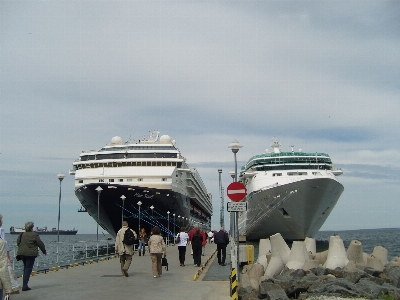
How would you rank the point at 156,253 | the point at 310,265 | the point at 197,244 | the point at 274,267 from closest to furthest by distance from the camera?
the point at 156,253 < the point at 310,265 < the point at 274,267 < the point at 197,244

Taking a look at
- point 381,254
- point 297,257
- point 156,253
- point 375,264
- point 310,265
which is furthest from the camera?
point 381,254

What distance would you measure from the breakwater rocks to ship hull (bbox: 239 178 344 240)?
23.1 m

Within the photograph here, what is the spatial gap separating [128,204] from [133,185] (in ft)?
7.38

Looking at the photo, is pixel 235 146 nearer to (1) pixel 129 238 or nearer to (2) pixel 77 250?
(1) pixel 129 238

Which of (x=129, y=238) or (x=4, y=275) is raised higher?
(x=129, y=238)

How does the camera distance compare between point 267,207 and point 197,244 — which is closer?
point 197,244

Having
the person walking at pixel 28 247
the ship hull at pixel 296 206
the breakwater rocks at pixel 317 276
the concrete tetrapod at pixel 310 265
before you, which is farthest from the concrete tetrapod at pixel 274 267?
the ship hull at pixel 296 206

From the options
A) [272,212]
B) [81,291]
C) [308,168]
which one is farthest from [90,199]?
[81,291]

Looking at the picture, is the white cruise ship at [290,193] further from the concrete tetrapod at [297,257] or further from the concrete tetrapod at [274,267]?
the concrete tetrapod at [274,267]

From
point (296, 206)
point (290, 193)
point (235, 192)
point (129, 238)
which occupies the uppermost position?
point (290, 193)

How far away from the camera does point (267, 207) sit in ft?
149

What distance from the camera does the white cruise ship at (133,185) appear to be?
4250 cm

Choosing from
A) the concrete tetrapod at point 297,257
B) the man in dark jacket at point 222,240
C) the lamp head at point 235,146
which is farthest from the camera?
the man in dark jacket at point 222,240

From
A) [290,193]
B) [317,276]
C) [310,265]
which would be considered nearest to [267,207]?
[290,193]
